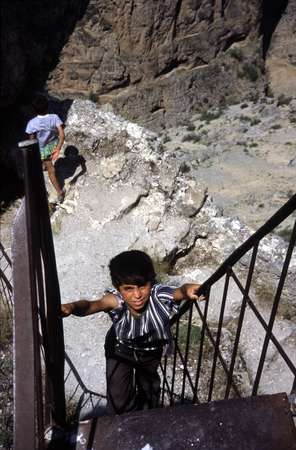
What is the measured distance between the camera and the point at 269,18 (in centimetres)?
2644

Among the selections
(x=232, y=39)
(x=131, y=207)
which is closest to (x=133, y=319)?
(x=131, y=207)

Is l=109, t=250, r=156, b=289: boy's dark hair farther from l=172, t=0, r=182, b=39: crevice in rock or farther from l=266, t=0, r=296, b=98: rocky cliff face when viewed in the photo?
l=266, t=0, r=296, b=98: rocky cliff face

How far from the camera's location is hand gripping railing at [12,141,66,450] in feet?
3.85

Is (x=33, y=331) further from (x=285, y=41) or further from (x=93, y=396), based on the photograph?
(x=285, y=41)

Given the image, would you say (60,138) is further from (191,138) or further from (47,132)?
(191,138)

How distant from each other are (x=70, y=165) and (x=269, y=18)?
23.9 meters

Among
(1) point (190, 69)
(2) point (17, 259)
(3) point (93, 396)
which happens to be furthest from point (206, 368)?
(1) point (190, 69)

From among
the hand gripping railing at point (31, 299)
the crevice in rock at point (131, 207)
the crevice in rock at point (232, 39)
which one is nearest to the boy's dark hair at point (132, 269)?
the hand gripping railing at point (31, 299)

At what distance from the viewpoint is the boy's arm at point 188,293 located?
2.50 meters

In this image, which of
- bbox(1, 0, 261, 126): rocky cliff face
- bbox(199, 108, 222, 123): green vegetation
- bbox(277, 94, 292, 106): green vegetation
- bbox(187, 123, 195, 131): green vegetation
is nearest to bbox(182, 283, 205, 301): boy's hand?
bbox(1, 0, 261, 126): rocky cliff face

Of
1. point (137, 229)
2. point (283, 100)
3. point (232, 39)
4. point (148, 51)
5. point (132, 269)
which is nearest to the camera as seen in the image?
point (132, 269)

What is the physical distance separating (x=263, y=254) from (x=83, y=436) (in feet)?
15.7

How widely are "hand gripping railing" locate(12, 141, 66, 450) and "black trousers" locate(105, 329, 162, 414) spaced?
3.69ft

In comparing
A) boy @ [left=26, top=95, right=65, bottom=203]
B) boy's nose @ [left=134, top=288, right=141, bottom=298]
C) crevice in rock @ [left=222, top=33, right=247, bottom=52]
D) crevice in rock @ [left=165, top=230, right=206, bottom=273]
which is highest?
crevice in rock @ [left=222, top=33, right=247, bottom=52]
